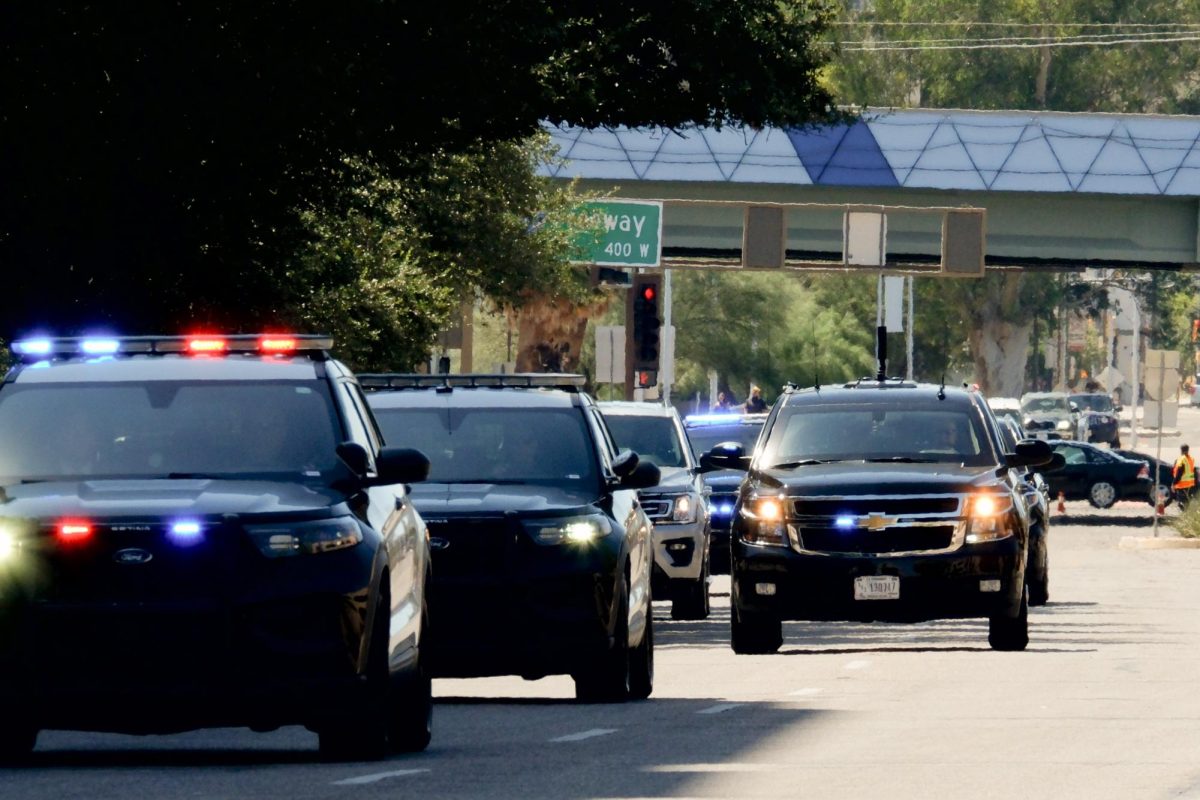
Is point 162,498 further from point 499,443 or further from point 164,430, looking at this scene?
point 499,443

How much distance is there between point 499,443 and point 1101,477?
4513 centimetres

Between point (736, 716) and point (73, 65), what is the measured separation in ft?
29.2

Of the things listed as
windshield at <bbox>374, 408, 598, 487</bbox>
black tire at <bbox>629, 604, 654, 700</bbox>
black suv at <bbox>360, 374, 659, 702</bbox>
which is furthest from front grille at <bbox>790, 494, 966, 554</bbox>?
windshield at <bbox>374, 408, 598, 487</bbox>

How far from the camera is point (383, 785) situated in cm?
1198

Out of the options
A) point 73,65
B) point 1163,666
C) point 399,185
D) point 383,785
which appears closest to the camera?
point 383,785

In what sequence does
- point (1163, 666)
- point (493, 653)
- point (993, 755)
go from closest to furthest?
point (993, 755) < point (493, 653) < point (1163, 666)

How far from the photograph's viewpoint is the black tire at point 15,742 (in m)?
12.6

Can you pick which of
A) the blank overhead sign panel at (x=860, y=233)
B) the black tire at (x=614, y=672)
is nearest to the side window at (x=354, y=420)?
the black tire at (x=614, y=672)

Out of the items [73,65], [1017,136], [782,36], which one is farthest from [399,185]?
[1017,136]

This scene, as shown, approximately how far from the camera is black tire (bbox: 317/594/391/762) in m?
12.3

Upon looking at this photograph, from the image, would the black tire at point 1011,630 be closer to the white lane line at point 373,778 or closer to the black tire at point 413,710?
the black tire at point 413,710

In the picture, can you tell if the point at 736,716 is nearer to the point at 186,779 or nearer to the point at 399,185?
the point at 186,779

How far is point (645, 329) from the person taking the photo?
155 feet

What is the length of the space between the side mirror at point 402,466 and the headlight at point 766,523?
850 centimetres
